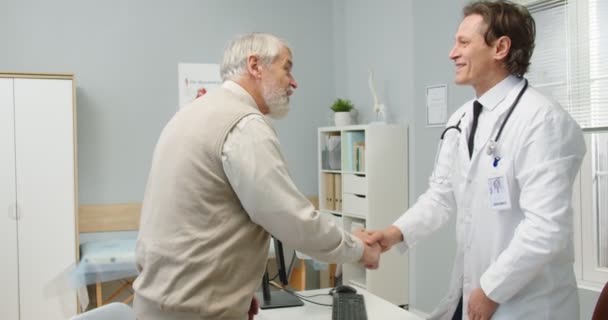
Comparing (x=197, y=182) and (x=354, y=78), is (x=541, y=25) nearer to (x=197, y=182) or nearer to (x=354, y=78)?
(x=354, y=78)

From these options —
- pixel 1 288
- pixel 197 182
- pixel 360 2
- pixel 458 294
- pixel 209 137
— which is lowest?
pixel 1 288

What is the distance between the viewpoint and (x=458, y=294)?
1.85m

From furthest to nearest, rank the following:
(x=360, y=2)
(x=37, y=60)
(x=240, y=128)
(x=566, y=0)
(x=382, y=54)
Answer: (x=360, y=2)
(x=382, y=54)
(x=37, y=60)
(x=566, y=0)
(x=240, y=128)

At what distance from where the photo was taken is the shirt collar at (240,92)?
1697 mm

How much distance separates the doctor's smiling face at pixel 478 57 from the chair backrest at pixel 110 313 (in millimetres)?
1373

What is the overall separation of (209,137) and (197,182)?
130 mm

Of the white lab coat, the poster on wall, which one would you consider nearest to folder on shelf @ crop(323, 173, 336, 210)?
the poster on wall

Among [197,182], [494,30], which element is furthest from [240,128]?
[494,30]

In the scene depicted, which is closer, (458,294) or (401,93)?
(458,294)

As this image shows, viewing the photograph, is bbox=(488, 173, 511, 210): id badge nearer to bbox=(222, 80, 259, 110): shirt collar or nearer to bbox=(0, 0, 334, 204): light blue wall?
bbox=(222, 80, 259, 110): shirt collar

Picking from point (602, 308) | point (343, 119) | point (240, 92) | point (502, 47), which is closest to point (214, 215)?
point (240, 92)

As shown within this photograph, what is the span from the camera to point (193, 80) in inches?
184

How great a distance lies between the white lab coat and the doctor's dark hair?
0.20ft

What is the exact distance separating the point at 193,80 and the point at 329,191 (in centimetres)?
153
